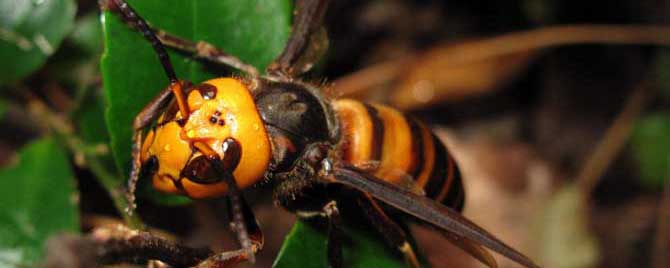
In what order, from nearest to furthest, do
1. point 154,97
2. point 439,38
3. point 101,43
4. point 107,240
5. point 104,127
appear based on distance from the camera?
point 107,240, point 154,97, point 104,127, point 101,43, point 439,38

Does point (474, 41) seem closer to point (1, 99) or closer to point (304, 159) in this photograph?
point (304, 159)

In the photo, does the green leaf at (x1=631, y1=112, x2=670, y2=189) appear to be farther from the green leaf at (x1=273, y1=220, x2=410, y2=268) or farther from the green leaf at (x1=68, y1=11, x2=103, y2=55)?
the green leaf at (x1=68, y1=11, x2=103, y2=55)

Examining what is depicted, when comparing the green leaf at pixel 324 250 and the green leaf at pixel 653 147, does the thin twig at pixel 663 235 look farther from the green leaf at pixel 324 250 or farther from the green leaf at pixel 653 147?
the green leaf at pixel 324 250

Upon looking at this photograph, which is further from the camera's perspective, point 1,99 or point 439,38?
point 439,38

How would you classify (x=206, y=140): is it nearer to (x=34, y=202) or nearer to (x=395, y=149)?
(x=395, y=149)

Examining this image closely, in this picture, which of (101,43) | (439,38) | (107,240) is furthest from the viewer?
(439,38)

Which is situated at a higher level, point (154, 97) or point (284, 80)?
point (284, 80)

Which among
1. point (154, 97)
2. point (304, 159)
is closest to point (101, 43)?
point (154, 97)

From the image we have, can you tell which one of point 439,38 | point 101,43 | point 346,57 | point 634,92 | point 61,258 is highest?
point 634,92

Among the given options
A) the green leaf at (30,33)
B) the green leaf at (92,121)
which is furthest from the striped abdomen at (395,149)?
the green leaf at (30,33)
